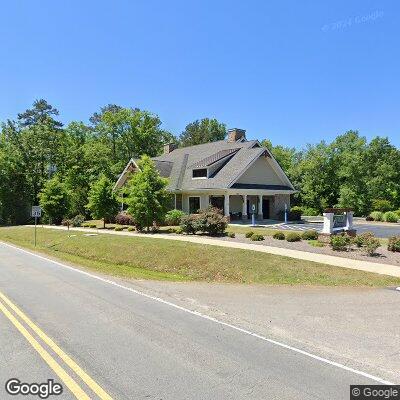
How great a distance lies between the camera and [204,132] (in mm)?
85188

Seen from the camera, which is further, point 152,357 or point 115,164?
point 115,164

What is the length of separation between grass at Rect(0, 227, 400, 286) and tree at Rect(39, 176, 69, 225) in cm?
1830

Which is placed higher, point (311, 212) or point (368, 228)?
point (311, 212)

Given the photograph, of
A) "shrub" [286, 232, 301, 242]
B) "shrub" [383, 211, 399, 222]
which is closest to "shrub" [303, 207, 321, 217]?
A: "shrub" [383, 211, 399, 222]

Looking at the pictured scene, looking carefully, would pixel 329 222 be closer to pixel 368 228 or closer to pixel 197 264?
pixel 197 264

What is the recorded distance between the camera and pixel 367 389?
5.54 meters

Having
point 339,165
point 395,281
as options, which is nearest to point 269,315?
point 395,281

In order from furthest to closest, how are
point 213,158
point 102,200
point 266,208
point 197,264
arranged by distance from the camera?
point 266,208 → point 213,158 → point 102,200 → point 197,264

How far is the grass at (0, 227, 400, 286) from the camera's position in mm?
15125

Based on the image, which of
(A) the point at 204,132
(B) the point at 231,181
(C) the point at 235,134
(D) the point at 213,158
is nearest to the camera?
(B) the point at 231,181

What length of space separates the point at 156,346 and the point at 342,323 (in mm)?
4181

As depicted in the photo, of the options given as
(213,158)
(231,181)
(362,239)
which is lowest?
(362,239)

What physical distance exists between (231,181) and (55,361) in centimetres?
3123

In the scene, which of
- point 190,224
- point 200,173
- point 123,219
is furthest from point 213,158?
point 190,224
